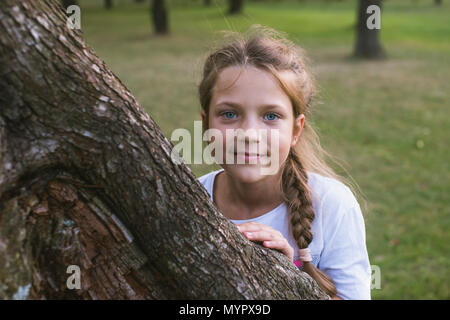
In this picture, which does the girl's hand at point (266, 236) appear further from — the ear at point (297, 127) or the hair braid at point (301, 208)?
the ear at point (297, 127)

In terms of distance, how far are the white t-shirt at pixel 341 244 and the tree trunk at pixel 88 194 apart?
55cm

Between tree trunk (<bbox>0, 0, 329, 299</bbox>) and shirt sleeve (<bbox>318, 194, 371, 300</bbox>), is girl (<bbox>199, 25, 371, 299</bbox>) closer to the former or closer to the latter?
shirt sleeve (<bbox>318, 194, 371, 300</bbox>)

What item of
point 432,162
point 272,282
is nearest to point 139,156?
point 272,282

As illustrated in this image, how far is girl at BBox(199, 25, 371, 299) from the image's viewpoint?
213cm

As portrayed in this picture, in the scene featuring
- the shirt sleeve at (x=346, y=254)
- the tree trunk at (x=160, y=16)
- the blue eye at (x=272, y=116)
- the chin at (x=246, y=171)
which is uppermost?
the tree trunk at (x=160, y=16)

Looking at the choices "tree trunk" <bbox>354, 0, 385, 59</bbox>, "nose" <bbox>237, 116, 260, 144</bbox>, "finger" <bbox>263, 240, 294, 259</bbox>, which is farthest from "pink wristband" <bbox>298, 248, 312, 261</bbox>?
"tree trunk" <bbox>354, 0, 385, 59</bbox>

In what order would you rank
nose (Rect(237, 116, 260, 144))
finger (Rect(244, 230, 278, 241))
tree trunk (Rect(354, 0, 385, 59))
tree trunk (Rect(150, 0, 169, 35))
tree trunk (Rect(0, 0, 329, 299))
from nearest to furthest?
tree trunk (Rect(0, 0, 329, 299)), finger (Rect(244, 230, 278, 241)), nose (Rect(237, 116, 260, 144)), tree trunk (Rect(354, 0, 385, 59)), tree trunk (Rect(150, 0, 169, 35))

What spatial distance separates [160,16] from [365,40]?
30.7 ft

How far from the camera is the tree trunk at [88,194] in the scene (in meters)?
1.34

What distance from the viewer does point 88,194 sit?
4.99 ft

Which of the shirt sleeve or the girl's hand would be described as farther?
the shirt sleeve

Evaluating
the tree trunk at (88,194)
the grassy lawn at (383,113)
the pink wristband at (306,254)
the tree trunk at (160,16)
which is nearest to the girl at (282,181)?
the pink wristband at (306,254)

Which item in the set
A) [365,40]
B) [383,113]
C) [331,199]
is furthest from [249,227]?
[365,40]
